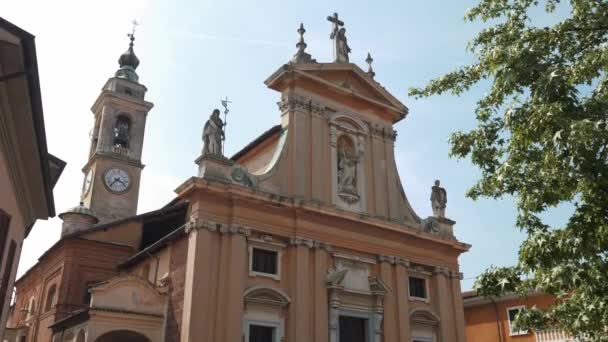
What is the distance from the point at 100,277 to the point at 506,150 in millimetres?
19932

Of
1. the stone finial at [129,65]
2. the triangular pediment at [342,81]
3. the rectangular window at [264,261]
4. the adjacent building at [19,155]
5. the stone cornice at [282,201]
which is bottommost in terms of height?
the adjacent building at [19,155]

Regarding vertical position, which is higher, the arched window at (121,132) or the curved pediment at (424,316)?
the arched window at (121,132)

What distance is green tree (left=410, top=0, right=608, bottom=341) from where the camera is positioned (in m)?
7.47

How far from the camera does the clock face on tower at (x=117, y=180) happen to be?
34.9 m

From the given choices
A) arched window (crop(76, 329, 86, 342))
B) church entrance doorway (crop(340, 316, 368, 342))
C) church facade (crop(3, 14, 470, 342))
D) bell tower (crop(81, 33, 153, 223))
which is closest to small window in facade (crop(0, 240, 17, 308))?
church facade (crop(3, 14, 470, 342))

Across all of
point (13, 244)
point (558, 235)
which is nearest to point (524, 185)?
point (558, 235)

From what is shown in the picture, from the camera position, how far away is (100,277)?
24.6m

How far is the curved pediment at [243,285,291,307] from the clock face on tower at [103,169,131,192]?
20404 millimetres

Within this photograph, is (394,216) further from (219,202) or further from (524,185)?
(524,185)

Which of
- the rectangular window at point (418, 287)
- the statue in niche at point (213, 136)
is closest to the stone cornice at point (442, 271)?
the rectangular window at point (418, 287)

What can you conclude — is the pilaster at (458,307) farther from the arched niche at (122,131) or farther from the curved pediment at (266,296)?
the arched niche at (122,131)

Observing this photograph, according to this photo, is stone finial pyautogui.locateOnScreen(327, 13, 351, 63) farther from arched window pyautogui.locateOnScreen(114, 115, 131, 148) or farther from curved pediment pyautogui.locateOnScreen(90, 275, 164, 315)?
arched window pyautogui.locateOnScreen(114, 115, 131, 148)

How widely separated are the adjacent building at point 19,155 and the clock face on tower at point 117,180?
2191 centimetres

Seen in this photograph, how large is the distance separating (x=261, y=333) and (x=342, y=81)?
388 inches
